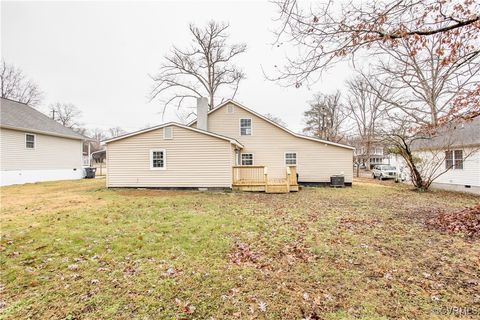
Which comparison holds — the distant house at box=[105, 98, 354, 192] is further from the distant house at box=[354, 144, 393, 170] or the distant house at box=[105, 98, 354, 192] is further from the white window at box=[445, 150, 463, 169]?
the distant house at box=[354, 144, 393, 170]

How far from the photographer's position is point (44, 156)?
1673 cm

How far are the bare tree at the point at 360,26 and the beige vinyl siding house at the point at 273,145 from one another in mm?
12244

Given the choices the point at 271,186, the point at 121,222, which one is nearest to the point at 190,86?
the point at 271,186

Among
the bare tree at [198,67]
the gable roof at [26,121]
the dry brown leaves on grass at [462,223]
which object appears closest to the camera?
the dry brown leaves on grass at [462,223]

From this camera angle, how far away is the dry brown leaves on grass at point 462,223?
5372 millimetres

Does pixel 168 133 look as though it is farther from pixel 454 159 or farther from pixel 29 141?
pixel 454 159

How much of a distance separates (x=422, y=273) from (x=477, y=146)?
14.1m

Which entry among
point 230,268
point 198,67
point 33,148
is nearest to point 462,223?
point 230,268

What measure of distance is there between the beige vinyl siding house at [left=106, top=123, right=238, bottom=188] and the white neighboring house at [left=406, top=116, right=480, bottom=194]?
12.8 m

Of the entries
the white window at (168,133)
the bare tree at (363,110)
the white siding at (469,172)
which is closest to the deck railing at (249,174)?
the white window at (168,133)

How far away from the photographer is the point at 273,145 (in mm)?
17062

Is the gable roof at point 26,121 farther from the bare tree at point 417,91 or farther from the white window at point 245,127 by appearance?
the bare tree at point 417,91

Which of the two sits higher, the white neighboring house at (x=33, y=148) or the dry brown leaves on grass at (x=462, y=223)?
the white neighboring house at (x=33, y=148)

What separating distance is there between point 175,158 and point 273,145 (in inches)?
290
